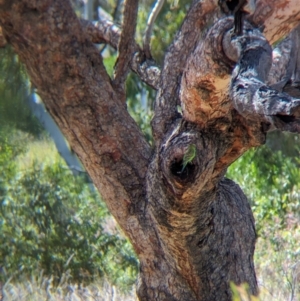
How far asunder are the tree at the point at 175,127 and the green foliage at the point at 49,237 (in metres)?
4.03

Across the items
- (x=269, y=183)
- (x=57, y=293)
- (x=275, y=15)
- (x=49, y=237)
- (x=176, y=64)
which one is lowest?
(x=49, y=237)

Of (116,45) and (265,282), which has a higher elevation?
(116,45)

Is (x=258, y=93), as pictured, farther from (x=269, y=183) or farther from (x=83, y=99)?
(x=269, y=183)

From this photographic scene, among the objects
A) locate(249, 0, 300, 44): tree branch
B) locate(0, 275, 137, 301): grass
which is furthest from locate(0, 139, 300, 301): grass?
locate(249, 0, 300, 44): tree branch

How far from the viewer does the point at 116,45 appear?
16.6 ft

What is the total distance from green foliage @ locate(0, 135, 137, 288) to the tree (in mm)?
4027

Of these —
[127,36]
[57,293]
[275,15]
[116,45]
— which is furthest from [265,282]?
[275,15]

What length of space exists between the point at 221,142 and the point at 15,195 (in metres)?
5.09

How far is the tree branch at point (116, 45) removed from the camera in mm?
4438

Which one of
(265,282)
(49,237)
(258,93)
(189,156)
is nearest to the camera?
(258,93)

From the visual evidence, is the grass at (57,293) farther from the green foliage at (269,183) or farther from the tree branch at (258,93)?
the tree branch at (258,93)

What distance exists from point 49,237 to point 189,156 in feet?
16.9

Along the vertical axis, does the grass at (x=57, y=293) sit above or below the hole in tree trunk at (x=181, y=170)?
below

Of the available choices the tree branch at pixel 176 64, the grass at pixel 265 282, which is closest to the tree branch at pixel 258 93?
the tree branch at pixel 176 64
